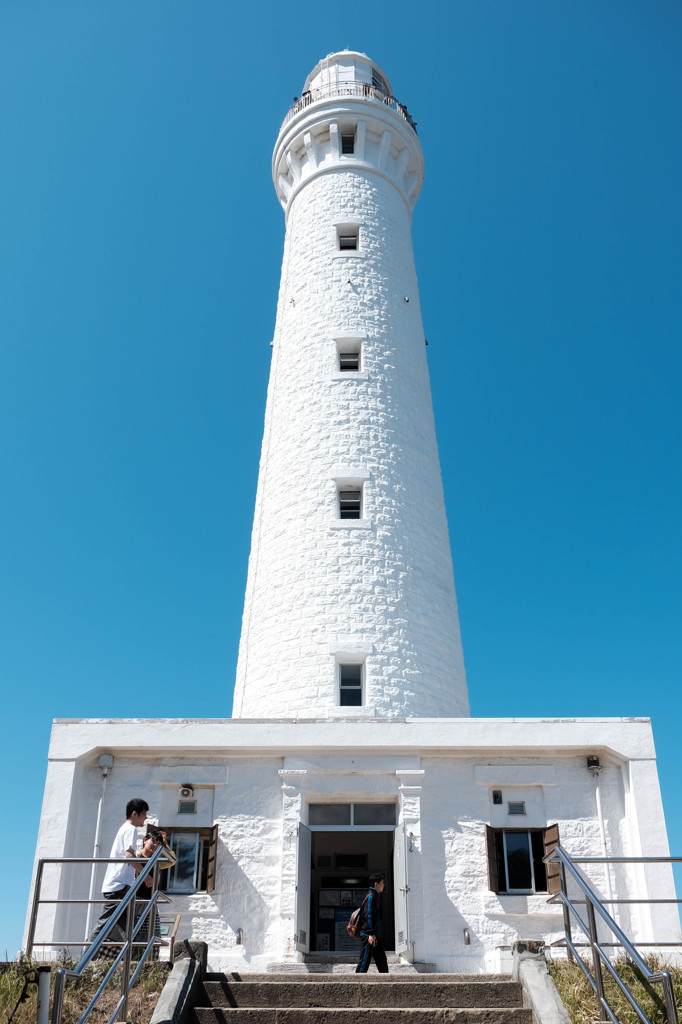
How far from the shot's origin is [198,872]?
13.5m

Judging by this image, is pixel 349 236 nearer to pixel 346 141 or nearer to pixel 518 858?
pixel 346 141

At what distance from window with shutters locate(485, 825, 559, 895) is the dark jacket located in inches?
84.7

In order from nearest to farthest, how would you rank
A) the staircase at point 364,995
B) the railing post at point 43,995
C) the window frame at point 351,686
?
the railing post at point 43,995 → the staircase at point 364,995 → the window frame at point 351,686

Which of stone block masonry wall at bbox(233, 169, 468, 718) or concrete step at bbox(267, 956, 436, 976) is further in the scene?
stone block masonry wall at bbox(233, 169, 468, 718)

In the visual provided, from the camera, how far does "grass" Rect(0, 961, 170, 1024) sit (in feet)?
27.9

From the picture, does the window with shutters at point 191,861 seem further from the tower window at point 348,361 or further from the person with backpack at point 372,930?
the tower window at point 348,361

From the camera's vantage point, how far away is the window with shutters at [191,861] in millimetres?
13398

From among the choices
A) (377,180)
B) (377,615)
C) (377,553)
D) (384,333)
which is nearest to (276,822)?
(377,615)

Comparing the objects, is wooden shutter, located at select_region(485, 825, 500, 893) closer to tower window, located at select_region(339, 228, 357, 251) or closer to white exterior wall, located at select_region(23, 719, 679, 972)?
white exterior wall, located at select_region(23, 719, 679, 972)

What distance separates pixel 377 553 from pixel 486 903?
6926 mm

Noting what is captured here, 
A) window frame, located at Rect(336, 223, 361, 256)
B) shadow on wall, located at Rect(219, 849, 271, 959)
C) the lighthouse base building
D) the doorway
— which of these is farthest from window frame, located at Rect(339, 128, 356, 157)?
shadow on wall, located at Rect(219, 849, 271, 959)

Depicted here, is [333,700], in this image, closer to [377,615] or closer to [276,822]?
[377,615]

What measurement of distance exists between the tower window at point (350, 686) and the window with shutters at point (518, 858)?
159 inches

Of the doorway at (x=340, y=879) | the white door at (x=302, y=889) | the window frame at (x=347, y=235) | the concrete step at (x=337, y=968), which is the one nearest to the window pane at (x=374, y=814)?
the white door at (x=302, y=889)
